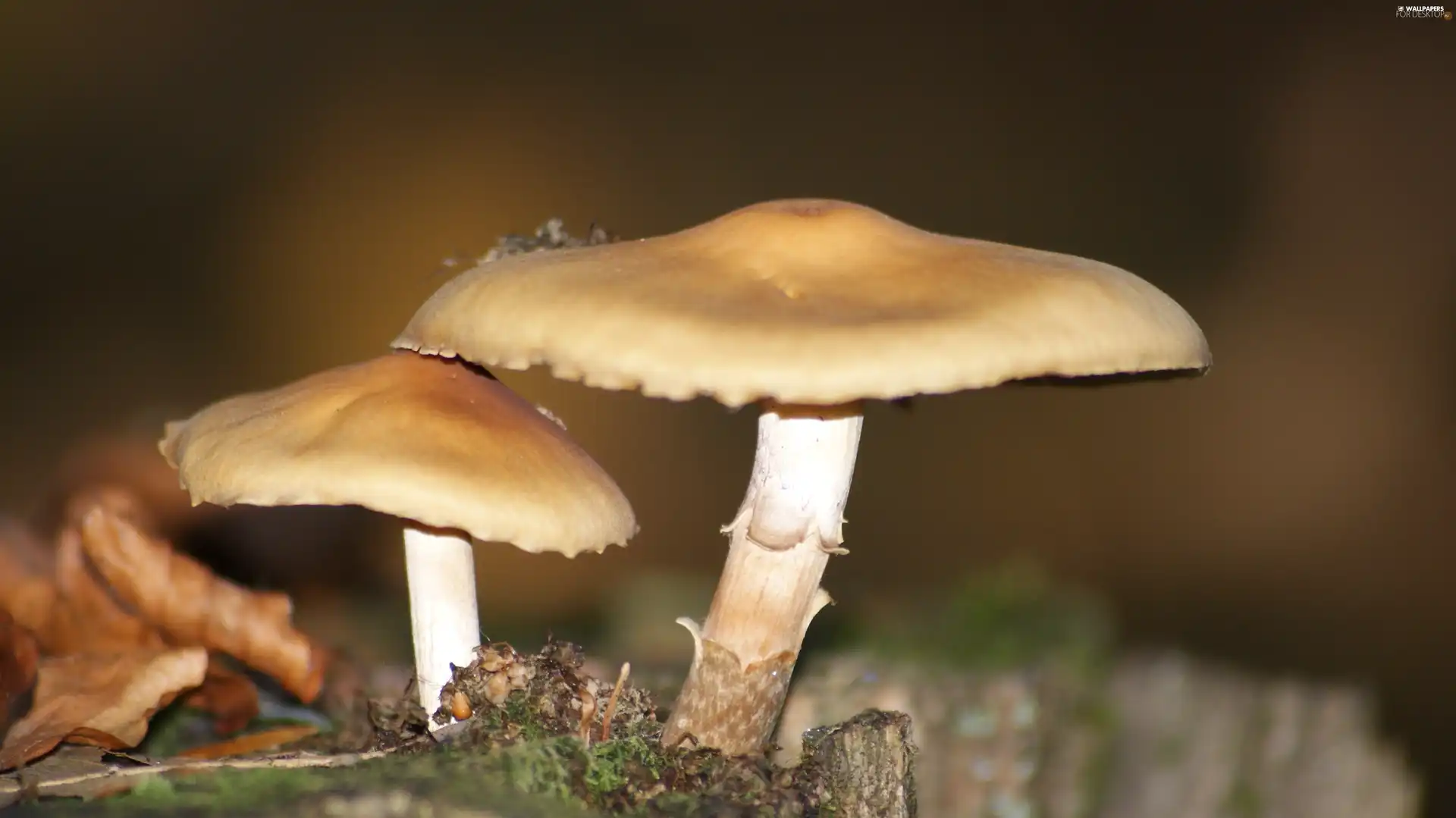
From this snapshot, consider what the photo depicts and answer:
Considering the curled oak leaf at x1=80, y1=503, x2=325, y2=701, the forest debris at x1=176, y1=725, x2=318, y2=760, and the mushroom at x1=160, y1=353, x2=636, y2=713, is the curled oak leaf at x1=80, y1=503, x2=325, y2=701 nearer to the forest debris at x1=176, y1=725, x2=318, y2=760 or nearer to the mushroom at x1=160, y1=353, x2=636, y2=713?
the forest debris at x1=176, y1=725, x2=318, y2=760

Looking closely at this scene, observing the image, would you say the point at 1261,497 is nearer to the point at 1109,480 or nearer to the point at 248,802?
the point at 1109,480

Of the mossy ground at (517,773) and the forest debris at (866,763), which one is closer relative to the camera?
the mossy ground at (517,773)

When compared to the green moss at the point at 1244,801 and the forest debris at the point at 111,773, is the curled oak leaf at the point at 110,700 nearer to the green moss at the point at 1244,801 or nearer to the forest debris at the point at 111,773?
the forest debris at the point at 111,773

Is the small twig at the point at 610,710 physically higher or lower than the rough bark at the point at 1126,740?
higher

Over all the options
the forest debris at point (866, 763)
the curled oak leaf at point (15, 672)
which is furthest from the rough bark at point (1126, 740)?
the curled oak leaf at point (15, 672)

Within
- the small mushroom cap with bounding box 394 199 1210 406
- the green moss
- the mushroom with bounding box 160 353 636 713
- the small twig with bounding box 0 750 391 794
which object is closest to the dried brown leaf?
the mushroom with bounding box 160 353 636 713

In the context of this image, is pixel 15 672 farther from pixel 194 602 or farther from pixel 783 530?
pixel 783 530

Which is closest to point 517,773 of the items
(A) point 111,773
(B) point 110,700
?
Answer: (A) point 111,773

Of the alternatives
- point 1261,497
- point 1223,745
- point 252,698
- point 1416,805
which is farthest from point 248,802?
point 1261,497
